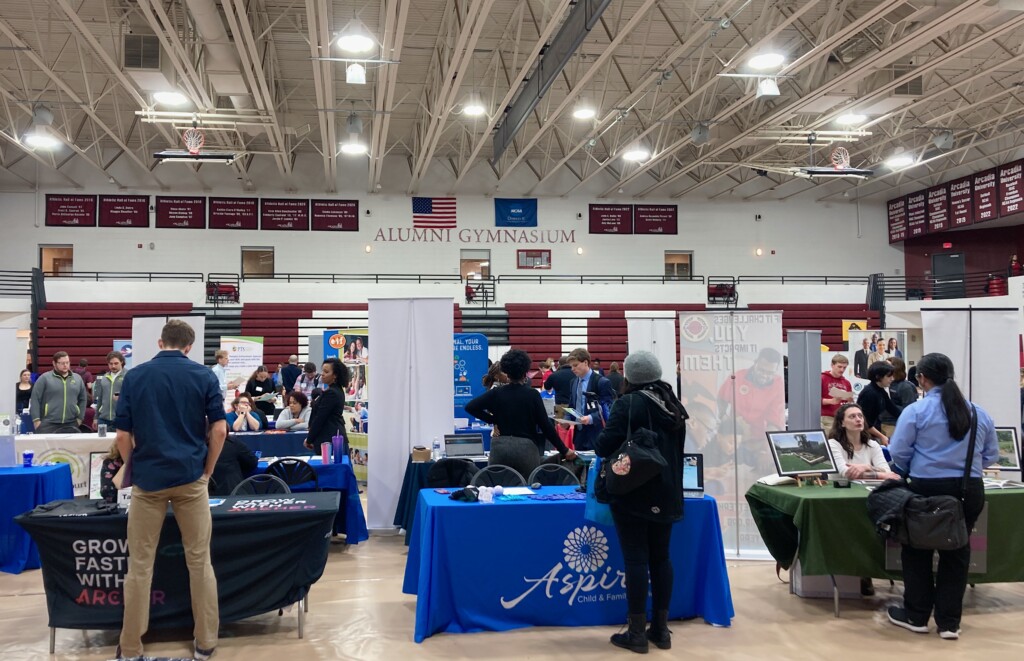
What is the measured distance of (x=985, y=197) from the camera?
19047 mm

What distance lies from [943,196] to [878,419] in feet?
55.3

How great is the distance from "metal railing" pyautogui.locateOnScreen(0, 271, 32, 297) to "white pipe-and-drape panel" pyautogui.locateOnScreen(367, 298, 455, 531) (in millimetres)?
15196

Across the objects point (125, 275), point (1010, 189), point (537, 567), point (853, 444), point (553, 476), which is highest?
point (1010, 189)

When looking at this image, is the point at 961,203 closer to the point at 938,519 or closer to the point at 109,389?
the point at 938,519

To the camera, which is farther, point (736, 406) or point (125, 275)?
point (125, 275)

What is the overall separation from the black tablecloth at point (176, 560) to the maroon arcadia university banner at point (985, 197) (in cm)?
1976

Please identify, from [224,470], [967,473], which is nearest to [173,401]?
[224,470]

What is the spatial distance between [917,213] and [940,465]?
20.0 m

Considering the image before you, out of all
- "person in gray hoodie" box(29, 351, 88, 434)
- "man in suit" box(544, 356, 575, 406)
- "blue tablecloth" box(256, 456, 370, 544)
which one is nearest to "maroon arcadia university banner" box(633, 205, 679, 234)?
"man in suit" box(544, 356, 575, 406)

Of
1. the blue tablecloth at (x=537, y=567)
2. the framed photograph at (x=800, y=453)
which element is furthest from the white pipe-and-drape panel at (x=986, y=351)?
the blue tablecloth at (x=537, y=567)

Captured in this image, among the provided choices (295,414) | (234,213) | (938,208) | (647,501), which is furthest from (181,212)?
(938,208)

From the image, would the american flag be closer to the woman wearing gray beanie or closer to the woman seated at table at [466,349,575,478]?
the woman seated at table at [466,349,575,478]

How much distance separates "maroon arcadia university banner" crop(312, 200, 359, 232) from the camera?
20.1 meters

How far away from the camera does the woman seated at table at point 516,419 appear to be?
502 centimetres
